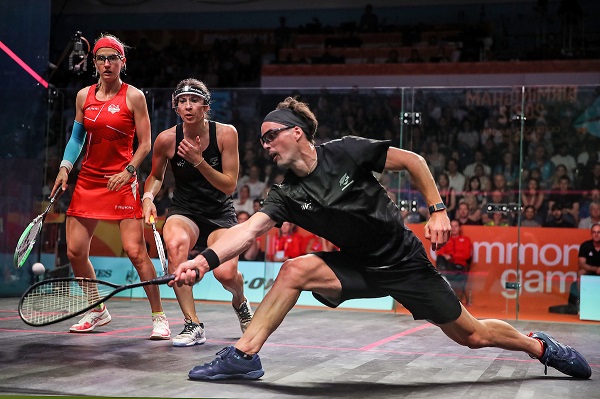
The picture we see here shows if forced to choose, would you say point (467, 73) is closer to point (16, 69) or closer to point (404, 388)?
point (16, 69)

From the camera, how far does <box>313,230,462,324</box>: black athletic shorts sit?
3.27m

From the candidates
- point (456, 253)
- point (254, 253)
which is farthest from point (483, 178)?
point (254, 253)

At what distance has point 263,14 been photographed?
15359 millimetres

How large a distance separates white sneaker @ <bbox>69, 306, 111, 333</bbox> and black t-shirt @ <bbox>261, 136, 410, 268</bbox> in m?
2.09

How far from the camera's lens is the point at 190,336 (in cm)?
442

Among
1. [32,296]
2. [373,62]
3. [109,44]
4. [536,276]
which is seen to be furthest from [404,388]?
[373,62]

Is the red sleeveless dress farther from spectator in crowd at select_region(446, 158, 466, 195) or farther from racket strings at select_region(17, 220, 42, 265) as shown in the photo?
spectator in crowd at select_region(446, 158, 466, 195)

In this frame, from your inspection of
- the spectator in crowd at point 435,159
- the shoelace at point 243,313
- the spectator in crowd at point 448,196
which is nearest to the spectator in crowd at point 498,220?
the spectator in crowd at point 448,196

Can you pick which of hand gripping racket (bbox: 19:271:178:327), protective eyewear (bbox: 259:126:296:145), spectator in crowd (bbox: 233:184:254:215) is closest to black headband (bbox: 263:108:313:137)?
protective eyewear (bbox: 259:126:296:145)

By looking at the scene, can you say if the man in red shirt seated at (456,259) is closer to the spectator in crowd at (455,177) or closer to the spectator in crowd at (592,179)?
the spectator in crowd at (455,177)

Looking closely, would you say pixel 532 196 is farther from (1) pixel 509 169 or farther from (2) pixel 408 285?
(2) pixel 408 285

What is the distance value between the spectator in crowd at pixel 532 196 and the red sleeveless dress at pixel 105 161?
4.15 m

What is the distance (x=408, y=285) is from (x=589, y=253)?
15.8 ft

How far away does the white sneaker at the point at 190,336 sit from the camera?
14.3 ft
